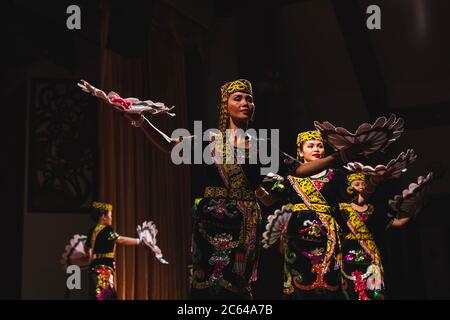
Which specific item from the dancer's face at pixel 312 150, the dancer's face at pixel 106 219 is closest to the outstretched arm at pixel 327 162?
the dancer's face at pixel 312 150

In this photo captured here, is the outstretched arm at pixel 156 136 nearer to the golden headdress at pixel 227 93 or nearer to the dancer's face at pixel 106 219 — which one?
the golden headdress at pixel 227 93

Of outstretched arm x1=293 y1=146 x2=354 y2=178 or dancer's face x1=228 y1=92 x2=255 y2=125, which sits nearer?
outstretched arm x1=293 y1=146 x2=354 y2=178

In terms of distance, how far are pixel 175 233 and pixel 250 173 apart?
2.34 m

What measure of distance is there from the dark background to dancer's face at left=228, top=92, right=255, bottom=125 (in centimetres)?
181

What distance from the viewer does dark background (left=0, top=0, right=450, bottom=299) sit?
5.78 m

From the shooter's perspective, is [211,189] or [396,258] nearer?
[211,189]

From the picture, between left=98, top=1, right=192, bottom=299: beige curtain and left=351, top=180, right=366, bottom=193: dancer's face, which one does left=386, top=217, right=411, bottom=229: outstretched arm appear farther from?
left=98, top=1, right=192, bottom=299: beige curtain

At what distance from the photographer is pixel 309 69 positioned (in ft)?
23.9

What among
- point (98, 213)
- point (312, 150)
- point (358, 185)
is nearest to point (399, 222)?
point (358, 185)

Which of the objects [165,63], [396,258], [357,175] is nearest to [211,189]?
[357,175]

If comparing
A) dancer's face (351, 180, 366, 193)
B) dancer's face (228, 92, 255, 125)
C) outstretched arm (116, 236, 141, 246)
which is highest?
dancer's face (228, 92, 255, 125)

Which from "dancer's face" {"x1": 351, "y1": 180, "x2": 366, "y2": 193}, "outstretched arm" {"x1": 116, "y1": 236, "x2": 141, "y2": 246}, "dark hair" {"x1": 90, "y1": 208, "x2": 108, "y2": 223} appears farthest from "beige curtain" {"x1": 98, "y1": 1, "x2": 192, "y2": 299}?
"dancer's face" {"x1": 351, "y1": 180, "x2": 366, "y2": 193}

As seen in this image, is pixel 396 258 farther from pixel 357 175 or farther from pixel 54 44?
pixel 54 44

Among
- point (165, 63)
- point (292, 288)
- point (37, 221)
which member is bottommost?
point (292, 288)
